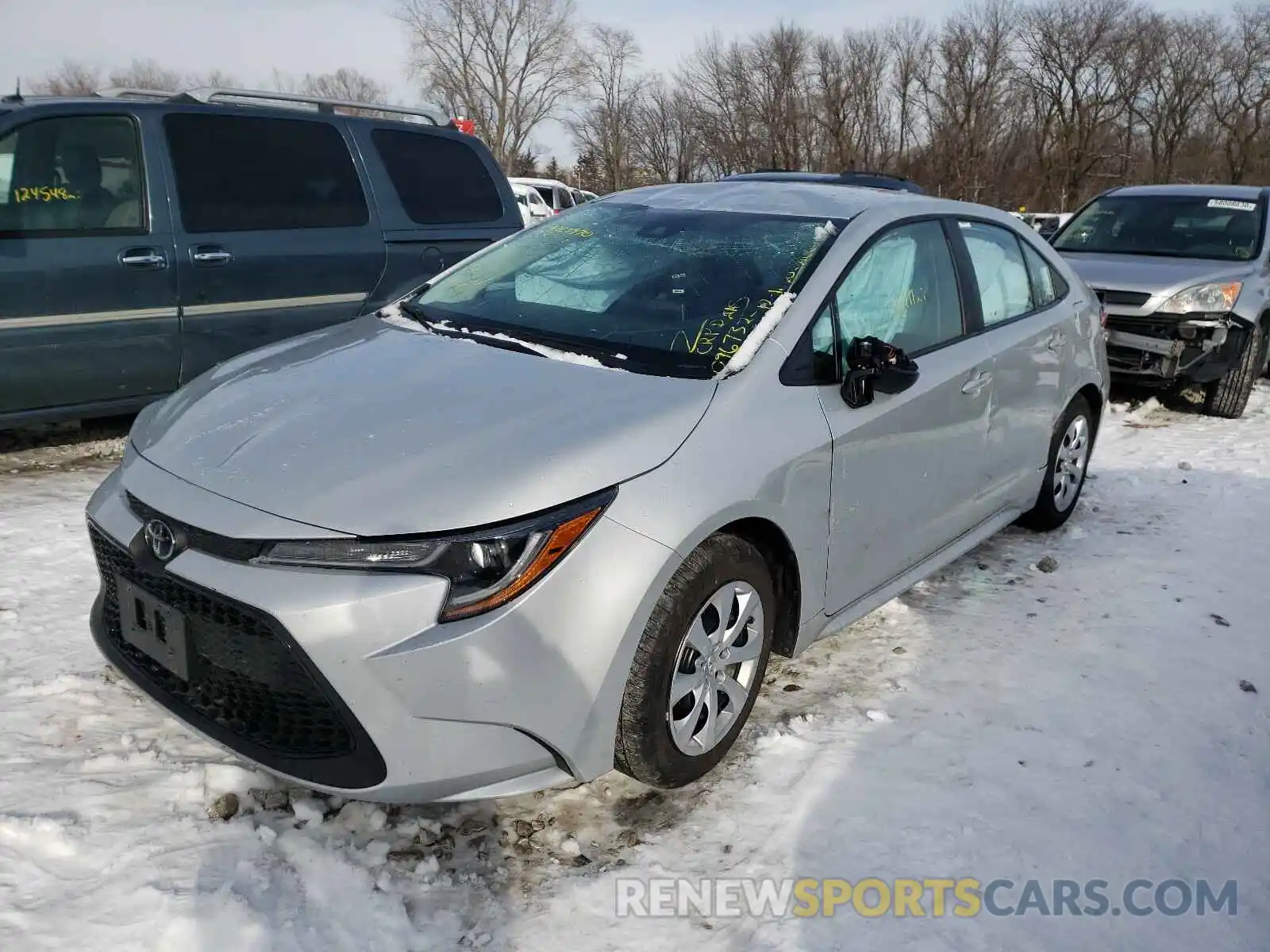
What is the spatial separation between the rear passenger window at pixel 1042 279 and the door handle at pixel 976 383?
0.83 meters

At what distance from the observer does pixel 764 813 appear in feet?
8.48

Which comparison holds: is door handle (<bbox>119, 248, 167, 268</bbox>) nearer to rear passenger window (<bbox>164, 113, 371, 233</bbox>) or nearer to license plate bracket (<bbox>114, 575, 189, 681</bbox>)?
rear passenger window (<bbox>164, 113, 371, 233</bbox>)

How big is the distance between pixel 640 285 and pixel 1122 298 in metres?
5.46

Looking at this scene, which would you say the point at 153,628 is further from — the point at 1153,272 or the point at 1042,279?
the point at 1153,272

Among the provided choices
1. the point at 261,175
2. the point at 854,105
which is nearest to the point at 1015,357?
the point at 261,175

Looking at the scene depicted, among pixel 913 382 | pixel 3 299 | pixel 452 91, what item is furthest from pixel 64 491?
pixel 452 91

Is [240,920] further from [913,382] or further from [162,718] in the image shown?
[913,382]

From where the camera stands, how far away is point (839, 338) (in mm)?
2984

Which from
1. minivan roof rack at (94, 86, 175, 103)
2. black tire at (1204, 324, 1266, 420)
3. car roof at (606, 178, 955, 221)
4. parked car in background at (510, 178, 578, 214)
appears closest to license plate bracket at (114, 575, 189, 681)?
car roof at (606, 178, 955, 221)

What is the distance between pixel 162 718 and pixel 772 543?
1.84m

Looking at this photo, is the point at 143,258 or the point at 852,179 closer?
the point at 143,258

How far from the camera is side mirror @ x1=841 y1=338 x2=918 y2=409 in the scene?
2.89 meters

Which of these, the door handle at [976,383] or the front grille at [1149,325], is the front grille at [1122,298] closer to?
the front grille at [1149,325]

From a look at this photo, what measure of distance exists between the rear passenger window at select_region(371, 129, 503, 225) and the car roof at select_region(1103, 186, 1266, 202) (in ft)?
18.9
